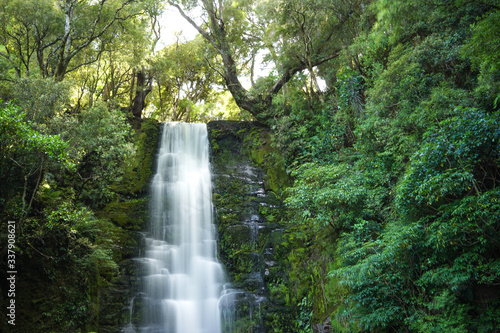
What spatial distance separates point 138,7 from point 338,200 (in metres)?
11.4

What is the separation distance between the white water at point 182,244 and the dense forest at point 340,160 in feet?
5.08

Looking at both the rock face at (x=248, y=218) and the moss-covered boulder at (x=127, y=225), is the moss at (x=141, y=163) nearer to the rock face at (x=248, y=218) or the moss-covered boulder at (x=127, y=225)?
the moss-covered boulder at (x=127, y=225)

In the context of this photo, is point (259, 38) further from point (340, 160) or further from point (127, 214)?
point (127, 214)

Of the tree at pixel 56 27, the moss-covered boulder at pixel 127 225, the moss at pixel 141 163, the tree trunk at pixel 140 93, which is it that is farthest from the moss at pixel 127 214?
the tree trunk at pixel 140 93

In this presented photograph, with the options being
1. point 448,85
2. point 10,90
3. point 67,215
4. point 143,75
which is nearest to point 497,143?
point 448,85

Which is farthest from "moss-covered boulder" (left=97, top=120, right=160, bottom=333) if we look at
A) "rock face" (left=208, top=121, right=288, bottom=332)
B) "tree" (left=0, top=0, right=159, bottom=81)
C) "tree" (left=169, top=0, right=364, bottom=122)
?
"tree" (left=169, top=0, right=364, bottom=122)

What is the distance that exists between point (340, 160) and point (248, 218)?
4405 mm

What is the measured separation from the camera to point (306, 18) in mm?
13812

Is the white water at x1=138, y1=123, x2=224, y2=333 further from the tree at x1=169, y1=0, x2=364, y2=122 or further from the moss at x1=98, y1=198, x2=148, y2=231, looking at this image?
the tree at x1=169, y1=0, x2=364, y2=122

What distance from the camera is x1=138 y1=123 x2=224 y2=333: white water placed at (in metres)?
9.47

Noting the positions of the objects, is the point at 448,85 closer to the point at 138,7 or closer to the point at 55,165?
the point at 55,165

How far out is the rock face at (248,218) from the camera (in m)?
9.67

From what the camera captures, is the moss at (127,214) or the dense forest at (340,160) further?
the moss at (127,214)

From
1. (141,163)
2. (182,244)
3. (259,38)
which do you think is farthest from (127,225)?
(259,38)
